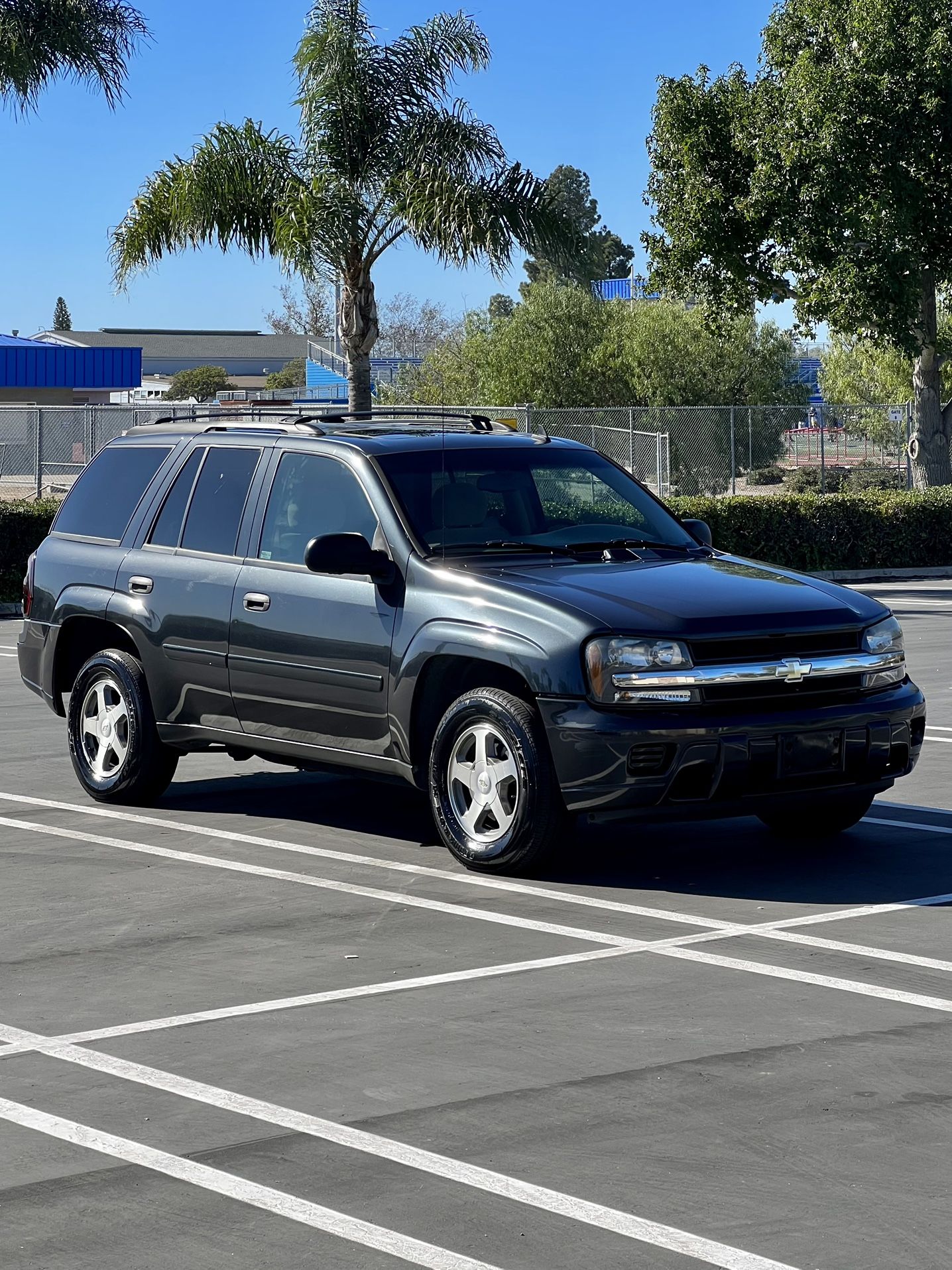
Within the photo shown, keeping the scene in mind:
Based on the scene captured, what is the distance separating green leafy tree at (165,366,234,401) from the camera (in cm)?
10288

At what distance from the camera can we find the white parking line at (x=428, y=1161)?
13.4 feet

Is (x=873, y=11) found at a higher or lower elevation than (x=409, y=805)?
higher

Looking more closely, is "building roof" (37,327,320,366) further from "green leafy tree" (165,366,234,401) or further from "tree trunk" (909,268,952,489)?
"tree trunk" (909,268,952,489)

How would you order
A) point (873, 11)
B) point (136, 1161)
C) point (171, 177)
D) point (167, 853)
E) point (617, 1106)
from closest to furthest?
1. point (136, 1161)
2. point (617, 1106)
3. point (167, 853)
4. point (171, 177)
5. point (873, 11)

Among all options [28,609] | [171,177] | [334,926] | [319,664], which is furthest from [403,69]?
[334,926]

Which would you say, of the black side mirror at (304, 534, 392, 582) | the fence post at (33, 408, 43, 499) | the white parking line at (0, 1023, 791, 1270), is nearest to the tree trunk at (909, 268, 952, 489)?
the fence post at (33, 408, 43, 499)

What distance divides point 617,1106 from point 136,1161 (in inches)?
49.8

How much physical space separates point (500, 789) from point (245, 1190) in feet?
11.9

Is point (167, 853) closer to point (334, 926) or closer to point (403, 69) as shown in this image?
point (334, 926)

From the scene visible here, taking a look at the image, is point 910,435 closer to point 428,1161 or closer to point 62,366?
point 428,1161

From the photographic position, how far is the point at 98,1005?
610cm

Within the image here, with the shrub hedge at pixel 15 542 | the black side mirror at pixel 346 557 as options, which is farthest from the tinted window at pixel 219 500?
the shrub hedge at pixel 15 542

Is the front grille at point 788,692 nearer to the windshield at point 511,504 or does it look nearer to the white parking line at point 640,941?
the white parking line at point 640,941

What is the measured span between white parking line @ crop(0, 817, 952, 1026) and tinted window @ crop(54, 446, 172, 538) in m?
1.99
